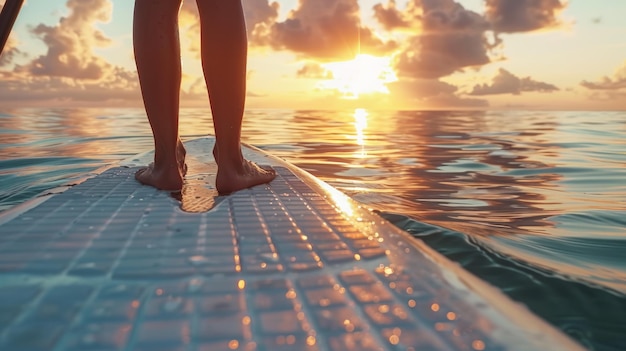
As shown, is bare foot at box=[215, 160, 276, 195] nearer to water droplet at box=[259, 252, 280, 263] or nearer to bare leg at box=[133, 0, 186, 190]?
bare leg at box=[133, 0, 186, 190]

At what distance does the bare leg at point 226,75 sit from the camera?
1872mm

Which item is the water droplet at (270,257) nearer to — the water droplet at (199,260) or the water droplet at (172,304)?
the water droplet at (199,260)

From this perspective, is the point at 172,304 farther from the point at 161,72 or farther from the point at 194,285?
the point at 161,72

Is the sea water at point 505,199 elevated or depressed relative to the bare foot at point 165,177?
depressed

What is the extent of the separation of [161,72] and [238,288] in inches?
51.8

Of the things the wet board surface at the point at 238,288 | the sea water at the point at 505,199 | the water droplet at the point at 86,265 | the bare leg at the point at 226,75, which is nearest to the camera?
the wet board surface at the point at 238,288

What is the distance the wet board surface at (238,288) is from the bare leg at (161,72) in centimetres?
56

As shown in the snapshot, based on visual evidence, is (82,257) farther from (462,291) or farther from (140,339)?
(462,291)

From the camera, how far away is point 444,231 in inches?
71.3

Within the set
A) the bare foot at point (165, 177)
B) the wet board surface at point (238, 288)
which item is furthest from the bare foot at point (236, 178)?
the wet board surface at point (238, 288)

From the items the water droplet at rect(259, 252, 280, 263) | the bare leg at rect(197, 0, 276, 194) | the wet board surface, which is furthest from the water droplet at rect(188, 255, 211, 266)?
the bare leg at rect(197, 0, 276, 194)

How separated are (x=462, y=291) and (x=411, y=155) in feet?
15.5

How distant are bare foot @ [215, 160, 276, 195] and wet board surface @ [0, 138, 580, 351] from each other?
1.59ft

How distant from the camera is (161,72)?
6.41 ft
